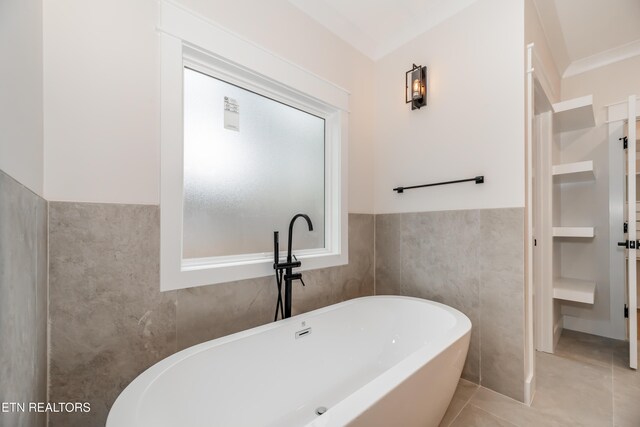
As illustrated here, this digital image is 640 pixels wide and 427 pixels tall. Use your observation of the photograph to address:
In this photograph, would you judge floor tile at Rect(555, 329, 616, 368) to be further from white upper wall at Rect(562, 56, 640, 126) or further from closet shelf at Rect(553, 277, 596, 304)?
white upper wall at Rect(562, 56, 640, 126)

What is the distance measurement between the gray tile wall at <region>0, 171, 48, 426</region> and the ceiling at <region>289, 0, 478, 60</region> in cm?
186

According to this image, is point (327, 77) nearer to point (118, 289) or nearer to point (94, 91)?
point (94, 91)

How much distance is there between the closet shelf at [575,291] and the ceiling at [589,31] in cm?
204

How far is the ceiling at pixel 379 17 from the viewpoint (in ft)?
6.19

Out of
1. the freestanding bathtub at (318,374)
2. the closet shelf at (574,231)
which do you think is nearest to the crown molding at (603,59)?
the closet shelf at (574,231)

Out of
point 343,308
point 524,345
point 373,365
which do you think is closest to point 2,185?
point 343,308

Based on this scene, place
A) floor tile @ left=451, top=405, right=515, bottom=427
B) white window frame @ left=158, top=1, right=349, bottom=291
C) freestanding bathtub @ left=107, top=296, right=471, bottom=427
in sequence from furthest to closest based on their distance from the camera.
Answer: floor tile @ left=451, top=405, right=515, bottom=427
white window frame @ left=158, top=1, right=349, bottom=291
freestanding bathtub @ left=107, top=296, right=471, bottom=427

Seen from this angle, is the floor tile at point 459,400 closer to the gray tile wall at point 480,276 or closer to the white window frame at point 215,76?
the gray tile wall at point 480,276

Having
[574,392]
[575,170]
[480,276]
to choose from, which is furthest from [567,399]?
[575,170]

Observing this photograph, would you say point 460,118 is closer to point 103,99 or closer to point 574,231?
point 574,231

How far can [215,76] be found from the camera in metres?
1.52

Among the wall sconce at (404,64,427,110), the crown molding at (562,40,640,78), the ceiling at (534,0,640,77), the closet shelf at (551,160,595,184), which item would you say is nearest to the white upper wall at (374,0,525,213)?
the wall sconce at (404,64,427,110)

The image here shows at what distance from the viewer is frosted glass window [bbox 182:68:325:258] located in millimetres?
1466

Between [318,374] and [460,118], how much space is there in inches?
74.7
